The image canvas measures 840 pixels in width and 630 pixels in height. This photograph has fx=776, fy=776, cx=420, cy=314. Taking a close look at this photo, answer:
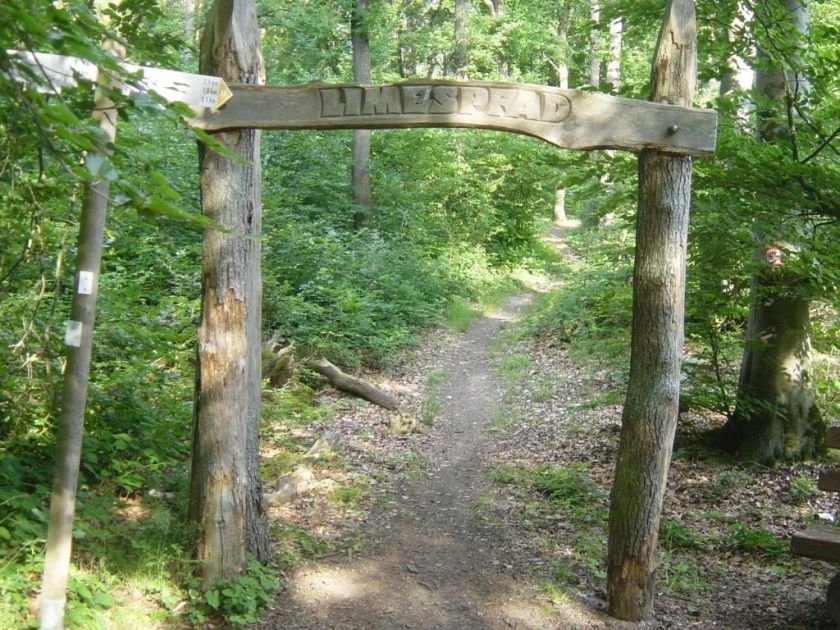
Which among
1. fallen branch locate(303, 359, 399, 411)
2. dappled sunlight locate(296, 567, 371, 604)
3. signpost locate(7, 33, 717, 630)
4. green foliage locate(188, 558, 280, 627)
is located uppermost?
signpost locate(7, 33, 717, 630)

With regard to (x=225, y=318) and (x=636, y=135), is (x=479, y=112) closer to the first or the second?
(x=636, y=135)

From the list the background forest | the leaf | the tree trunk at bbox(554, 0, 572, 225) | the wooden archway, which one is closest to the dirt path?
the leaf

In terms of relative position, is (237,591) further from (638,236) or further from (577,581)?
(638,236)

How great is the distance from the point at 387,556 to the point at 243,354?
2.21 m

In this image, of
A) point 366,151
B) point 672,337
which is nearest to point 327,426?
point 672,337

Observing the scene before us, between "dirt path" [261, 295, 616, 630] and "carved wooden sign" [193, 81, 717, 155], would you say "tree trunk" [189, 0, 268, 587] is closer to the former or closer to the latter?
"carved wooden sign" [193, 81, 717, 155]

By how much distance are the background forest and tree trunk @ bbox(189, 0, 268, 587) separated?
0.30 m

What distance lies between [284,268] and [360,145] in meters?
6.59

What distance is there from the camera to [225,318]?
17.2 ft

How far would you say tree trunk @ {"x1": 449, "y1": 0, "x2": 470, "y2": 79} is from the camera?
2273 centimetres

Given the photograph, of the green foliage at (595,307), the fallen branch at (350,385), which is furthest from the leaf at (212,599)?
the green foliage at (595,307)

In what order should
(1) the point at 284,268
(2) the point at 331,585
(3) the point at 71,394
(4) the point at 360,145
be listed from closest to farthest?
(3) the point at 71,394 < (2) the point at 331,585 < (1) the point at 284,268 < (4) the point at 360,145

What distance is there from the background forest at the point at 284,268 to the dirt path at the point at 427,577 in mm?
566

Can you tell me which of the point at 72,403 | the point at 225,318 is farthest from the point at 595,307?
the point at 72,403
